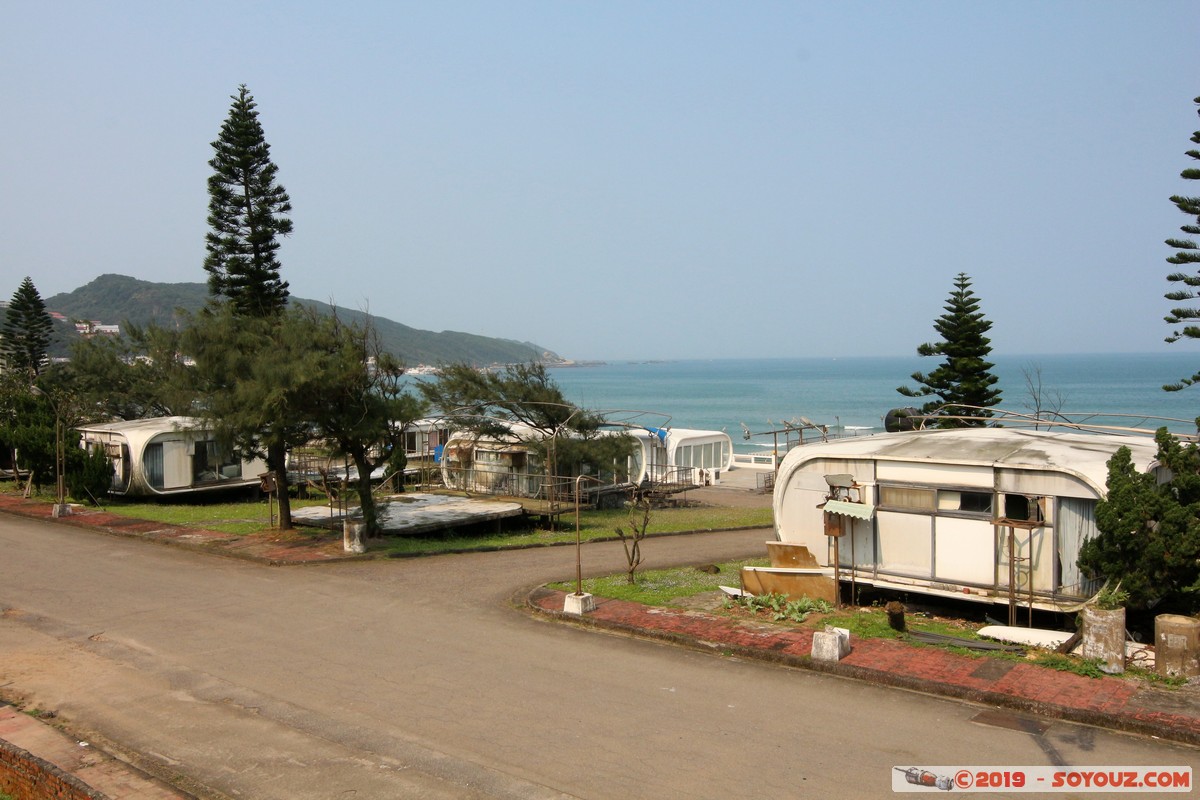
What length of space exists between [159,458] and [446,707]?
59.2 feet

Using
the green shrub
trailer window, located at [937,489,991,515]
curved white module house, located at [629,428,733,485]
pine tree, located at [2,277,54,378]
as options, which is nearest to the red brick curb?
trailer window, located at [937,489,991,515]

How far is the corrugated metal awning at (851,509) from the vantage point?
1146 centimetres

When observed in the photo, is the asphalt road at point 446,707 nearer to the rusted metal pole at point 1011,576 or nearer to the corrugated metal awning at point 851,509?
the rusted metal pole at point 1011,576

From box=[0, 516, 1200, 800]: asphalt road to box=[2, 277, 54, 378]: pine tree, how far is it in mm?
32599

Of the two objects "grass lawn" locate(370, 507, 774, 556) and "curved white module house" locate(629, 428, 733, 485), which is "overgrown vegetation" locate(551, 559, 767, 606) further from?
"curved white module house" locate(629, 428, 733, 485)

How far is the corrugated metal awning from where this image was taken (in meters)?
11.5

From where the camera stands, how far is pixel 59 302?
16375 centimetres

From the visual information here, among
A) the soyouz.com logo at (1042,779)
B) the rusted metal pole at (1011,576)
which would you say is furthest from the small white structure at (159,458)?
the soyouz.com logo at (1042,779)

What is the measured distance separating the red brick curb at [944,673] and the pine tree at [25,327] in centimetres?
3815

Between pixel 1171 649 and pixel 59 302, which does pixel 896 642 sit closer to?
pixel 1171 649

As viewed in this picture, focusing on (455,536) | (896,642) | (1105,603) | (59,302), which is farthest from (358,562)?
(59,302)

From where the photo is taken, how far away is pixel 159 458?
23.4m

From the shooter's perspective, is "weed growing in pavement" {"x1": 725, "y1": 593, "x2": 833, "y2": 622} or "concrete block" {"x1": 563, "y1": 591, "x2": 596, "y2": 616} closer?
"weed growing in pavement" {"x1": 725, "y1": 593, "x2": 833, "y2": 622}

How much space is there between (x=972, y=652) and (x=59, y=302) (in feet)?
606
